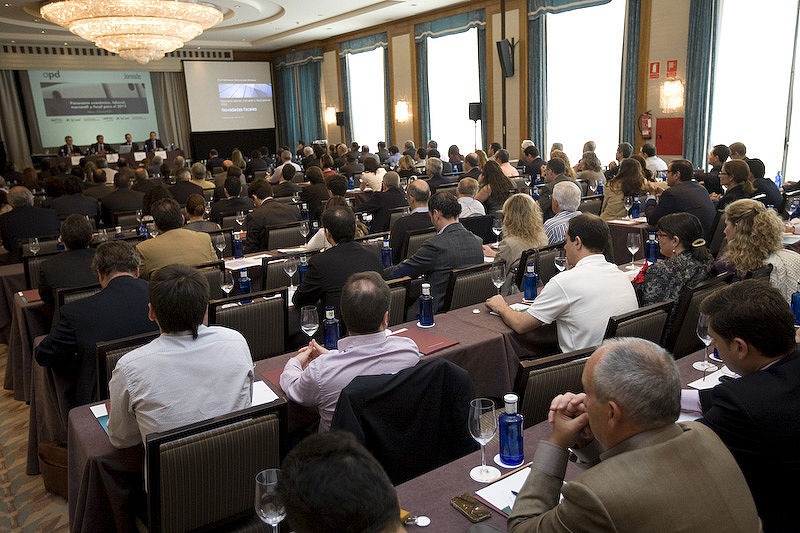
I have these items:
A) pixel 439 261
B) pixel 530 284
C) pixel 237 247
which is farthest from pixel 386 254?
pixel 530 284

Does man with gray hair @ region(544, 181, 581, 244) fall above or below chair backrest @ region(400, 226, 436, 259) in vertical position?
above

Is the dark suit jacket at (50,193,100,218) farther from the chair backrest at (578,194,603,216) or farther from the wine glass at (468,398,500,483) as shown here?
the wine glass at (468,398,500,483)

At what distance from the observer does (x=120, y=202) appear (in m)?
8.88

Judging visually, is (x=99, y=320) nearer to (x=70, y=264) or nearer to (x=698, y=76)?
(x=70, y=264)

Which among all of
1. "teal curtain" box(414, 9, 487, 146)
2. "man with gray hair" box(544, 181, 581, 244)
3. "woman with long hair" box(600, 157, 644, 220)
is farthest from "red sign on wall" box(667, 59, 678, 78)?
"man with gray hair" box(544, 181, 581, 244)

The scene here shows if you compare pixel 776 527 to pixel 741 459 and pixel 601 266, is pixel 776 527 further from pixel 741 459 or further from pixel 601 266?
pixel 601 266

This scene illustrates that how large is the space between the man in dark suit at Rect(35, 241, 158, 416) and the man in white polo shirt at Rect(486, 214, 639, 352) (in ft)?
6.48

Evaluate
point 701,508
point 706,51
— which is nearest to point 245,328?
point 701,508

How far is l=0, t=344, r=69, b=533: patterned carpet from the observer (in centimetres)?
318

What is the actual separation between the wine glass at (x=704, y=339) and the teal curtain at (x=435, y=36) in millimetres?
12325

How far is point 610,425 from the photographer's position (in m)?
1.47

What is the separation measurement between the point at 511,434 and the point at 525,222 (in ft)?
9.16

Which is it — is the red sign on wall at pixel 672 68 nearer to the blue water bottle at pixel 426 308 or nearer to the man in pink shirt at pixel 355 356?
the blue water bottle at pixel 426 308

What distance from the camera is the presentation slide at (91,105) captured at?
700 inches
